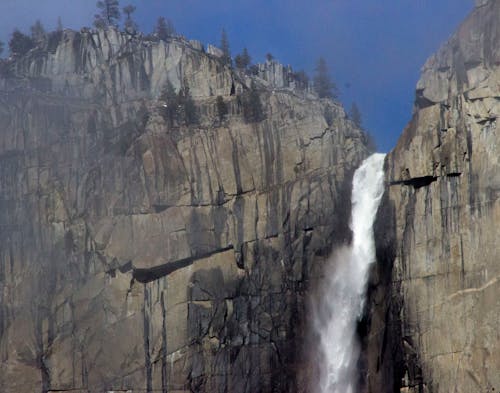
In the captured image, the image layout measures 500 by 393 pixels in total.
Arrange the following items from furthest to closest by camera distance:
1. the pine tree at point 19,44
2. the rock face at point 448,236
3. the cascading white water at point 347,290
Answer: the pine tree at point 19,44 < the cascading white water at point 347,290 < the rock face at point 448,236

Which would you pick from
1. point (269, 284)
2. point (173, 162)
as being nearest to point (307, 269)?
point (269, 284)

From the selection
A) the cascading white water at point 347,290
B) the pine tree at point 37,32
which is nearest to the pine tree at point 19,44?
A: the pine tree at point 37,32

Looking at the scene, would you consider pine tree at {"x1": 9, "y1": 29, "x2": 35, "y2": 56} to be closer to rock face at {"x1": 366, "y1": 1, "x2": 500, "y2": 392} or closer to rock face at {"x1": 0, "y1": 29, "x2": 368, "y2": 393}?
rock face at {"x1": 0, "y1": 29, "x2": 368, "y2": 393}

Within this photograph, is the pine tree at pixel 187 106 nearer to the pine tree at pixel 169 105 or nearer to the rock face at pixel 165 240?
the pine tree at pixel 169 105

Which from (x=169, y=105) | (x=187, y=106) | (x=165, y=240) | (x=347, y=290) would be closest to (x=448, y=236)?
(x=347, y=290)

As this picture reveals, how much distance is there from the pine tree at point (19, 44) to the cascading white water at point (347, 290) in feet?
118

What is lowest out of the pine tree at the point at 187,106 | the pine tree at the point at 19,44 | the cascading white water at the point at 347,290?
the cascading white water at the point at 347,290

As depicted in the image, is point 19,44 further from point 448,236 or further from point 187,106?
point 448,236

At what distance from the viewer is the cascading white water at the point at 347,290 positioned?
2414 inches

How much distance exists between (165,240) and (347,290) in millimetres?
12779

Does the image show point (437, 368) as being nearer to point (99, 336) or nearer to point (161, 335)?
point (161, 335)

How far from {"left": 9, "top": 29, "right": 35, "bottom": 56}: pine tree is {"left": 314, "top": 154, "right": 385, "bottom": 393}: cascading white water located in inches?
1414

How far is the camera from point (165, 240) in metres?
63.6

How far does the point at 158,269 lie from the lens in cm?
6353
